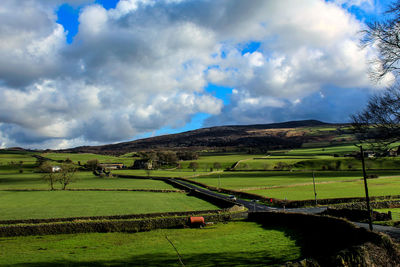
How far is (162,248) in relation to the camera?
25312 millimetres

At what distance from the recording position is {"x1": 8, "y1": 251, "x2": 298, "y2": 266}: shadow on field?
19.4m

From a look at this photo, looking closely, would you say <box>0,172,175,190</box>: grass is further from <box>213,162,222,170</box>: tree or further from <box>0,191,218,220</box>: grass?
<box>213,162,222,170</box>: tree

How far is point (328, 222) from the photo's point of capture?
2677cm

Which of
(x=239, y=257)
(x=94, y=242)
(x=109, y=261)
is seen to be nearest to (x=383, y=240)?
(x=239, y=257)

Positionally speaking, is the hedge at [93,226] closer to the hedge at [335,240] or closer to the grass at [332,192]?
the hedge at [335,240]

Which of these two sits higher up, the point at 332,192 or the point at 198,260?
the point at 198,260

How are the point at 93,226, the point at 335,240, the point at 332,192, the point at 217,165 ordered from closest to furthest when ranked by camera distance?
the point at 335,240, the point at 93,226, the point at 332,192, the point at 217,165

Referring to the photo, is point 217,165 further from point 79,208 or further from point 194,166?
point 79,208

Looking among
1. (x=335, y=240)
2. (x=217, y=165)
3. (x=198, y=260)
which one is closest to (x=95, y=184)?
(x=217, y=165)

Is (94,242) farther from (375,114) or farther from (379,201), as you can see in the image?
(379,201)

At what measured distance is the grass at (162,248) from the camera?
20.8m

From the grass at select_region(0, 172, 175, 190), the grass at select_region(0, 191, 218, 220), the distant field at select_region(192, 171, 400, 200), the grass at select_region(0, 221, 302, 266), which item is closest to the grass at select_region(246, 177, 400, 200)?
the distant field at select_region(192, 171, 400, 200)

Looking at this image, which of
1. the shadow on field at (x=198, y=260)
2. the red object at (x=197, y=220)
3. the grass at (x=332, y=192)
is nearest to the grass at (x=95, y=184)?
the grass at (x=332, y=192)

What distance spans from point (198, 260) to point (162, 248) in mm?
5954
